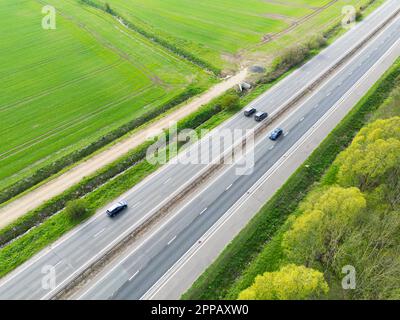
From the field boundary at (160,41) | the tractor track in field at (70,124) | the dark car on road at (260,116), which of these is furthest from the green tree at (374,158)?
the tractor track in field at (70,124)

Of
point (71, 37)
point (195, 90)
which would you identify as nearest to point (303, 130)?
point (195, 90)

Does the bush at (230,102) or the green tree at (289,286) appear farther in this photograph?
the bush at (230,102)

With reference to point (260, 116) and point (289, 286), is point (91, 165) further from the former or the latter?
point (289, 286)

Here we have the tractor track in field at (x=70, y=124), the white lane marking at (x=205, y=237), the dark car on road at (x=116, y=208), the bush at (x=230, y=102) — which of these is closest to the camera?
the white lane marking at (x=205, y=237)

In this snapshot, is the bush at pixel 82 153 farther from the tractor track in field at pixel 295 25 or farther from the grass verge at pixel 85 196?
the tractor track in field at pixel 295 25

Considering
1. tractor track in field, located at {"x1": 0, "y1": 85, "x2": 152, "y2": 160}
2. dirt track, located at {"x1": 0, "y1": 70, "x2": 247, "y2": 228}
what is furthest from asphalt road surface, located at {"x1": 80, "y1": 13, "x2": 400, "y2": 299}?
tractor track in field, located at {"x1": 0, "y1": 85, "x2": 152, "y2": 160}

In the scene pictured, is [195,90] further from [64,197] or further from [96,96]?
[64,197]
